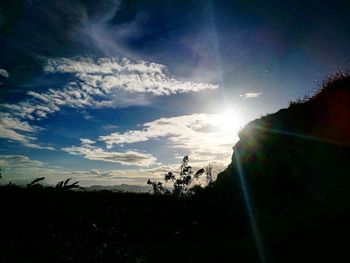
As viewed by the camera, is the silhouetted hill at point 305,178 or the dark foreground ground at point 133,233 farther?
the silhouetted hill at point 305,178

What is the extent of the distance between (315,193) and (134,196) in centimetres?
1251

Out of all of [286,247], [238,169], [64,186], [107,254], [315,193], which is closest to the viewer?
[64,186]

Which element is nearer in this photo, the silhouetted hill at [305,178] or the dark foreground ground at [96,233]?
the dark foreground ground at [96,233]

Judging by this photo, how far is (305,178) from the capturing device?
8422 millimetres

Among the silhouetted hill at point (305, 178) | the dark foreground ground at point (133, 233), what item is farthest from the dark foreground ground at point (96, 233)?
the silhouetted hill at point (305, 178)

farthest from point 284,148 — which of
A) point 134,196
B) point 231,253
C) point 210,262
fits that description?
point 134,196

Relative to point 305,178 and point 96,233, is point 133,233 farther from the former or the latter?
point 305,178

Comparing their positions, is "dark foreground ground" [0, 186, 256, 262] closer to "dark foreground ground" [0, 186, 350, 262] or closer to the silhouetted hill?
"dark foreground ground" [0, 186, 350, 262]

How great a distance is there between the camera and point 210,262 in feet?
18.3

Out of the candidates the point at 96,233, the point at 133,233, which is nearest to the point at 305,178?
the point at 96,233

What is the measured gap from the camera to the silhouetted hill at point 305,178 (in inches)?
269

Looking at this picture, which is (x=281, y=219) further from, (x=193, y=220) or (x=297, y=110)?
(x=193, y=220)

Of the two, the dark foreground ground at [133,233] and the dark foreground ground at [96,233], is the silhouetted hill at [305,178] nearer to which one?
the dark foreground ground at [133,233]

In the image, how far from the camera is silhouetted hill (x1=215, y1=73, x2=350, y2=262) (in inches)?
269
